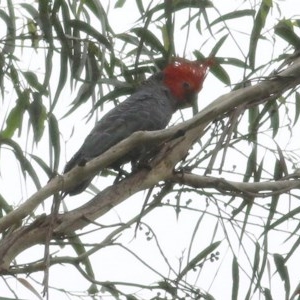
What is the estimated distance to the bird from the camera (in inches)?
97.6

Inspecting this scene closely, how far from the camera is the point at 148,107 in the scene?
2.76 m

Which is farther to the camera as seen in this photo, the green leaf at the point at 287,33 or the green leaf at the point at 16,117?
the green leaf at the point at 16,117

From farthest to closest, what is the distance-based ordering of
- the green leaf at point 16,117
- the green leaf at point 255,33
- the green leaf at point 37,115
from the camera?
the green leaf at point 16,117 → the green leaf at point 37,115 → the green leaf at point 255,33

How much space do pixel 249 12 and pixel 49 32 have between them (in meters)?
0.58

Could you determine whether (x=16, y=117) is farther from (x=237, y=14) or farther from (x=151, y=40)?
(x=237, y=14)

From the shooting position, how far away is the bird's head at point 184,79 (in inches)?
112

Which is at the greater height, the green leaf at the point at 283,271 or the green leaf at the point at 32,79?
the green leaf at the point at 32,79

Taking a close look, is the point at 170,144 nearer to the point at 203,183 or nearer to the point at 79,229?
the point at 203,183

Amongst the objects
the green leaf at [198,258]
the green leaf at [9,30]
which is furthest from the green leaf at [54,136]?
the green leaf at [198,258]

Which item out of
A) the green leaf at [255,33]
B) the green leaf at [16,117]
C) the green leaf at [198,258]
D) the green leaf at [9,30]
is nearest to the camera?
the green leaf at [198,258]

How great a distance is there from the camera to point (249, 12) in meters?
2.61

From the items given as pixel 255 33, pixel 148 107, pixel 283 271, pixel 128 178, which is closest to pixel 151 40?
Result: pixel 148 107

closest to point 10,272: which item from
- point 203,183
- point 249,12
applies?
point 203,183

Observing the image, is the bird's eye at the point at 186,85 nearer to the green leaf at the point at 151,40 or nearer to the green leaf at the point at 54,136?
the green leaf at the point at 151,40
